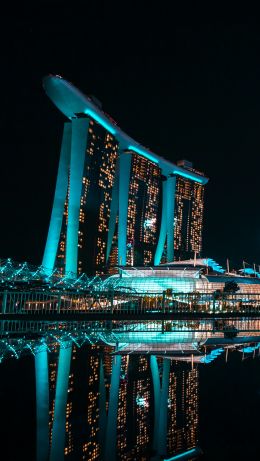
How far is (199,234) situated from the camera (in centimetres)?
10438

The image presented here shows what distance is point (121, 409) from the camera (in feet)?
11.9

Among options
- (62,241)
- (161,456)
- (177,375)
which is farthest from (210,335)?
(62,241)

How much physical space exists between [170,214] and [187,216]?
18.3m

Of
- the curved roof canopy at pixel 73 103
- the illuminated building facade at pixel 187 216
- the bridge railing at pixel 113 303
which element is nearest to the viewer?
the bridge railing at pixel 113 303

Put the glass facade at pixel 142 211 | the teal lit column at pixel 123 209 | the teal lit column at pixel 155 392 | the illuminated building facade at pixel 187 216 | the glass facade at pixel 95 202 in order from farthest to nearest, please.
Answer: the illuminated building facade at pixel 187 216 → the glass facade at pixel 142 211 → the teal lit column at pixel 123 209 → the glass facade at pixel 95 202 → the teal lit column at pixel 155 392

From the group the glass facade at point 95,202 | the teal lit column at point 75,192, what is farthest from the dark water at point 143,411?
the glass facade at point 95,202

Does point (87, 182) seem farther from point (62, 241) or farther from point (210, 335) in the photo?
point (210, 335)

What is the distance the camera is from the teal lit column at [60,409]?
273cm

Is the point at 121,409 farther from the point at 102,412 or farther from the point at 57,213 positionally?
the point at 57,213

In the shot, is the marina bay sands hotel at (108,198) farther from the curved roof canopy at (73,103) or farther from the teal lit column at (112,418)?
the teal lit column at (112,418)

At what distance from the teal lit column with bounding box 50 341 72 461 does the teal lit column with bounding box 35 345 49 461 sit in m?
0.05

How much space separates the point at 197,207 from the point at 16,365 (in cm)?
10014

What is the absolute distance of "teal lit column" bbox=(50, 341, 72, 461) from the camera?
273 cm

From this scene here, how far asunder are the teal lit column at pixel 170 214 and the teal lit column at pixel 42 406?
78.6m
